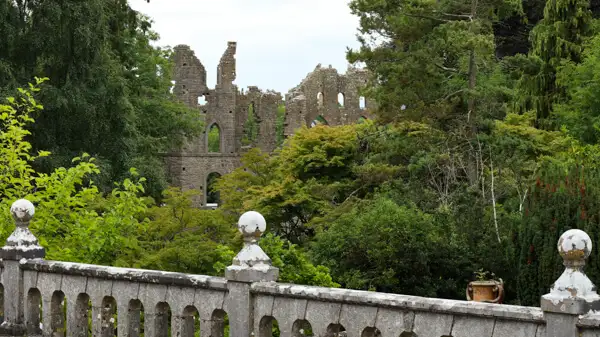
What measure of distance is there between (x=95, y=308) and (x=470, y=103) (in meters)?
20.6

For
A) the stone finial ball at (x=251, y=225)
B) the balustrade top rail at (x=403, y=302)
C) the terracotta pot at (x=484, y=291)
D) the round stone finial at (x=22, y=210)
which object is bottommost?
the terracotta pot at (x=484, y=291)

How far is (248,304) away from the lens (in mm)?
8961

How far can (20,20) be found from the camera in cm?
3147

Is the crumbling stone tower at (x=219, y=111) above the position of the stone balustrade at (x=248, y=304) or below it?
above

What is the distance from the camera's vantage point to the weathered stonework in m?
59.2

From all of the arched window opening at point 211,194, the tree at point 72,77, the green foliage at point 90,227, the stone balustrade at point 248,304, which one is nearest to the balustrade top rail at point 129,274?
the stone balustrade at point 248,304

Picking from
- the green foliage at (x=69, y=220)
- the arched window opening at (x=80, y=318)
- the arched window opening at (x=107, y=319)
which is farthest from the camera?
the green foliage at (x=69, y=220)

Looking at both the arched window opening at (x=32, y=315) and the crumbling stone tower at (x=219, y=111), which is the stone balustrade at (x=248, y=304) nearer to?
the arched window opening at (x=32, y=315)

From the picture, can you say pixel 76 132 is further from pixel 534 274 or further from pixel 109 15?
pixel 534 274

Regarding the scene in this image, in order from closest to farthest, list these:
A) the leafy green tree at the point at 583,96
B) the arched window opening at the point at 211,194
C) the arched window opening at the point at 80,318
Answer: the arched window opening at the point at 80,318
the leafy green tree at the point at 583,96
the arched window opening at the point at 211,194

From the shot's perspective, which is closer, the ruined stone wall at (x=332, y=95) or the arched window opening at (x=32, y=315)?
the arched window opening at (x=32, y=315)

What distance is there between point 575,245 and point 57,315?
18.6ft

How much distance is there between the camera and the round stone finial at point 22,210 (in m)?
11.2

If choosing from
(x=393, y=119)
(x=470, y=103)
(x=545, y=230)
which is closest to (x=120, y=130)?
(x=393, y=119)
